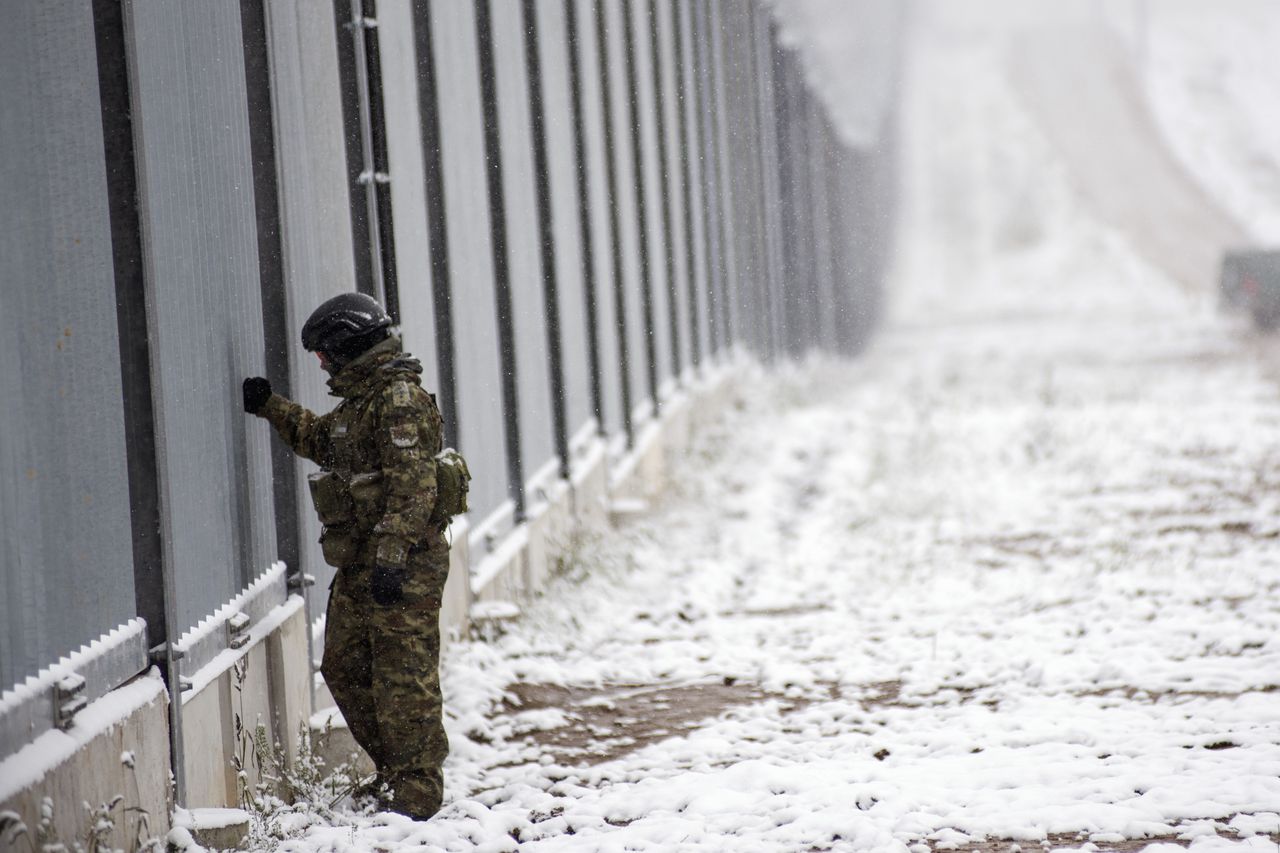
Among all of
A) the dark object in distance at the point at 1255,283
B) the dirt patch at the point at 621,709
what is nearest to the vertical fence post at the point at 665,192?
the dirt patch at the point at 621,709

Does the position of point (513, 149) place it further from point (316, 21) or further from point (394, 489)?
point (394, 489)

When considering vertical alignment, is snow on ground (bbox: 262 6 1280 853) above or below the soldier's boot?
below

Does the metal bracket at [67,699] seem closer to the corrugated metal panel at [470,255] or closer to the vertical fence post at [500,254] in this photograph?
the corrugated metal panel at [470,255]

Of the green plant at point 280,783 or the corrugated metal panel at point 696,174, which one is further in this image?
the corrugated metal panel at point 696,174

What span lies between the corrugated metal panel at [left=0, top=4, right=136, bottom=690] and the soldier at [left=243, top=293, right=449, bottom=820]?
983 millimetres

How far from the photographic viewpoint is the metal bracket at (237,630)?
531 cm

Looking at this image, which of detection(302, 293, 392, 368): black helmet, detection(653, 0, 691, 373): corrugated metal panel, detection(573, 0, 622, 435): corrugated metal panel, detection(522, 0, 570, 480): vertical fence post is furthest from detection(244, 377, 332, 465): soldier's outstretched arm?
detection(653, 0, 691, 373): corrugated metal panel

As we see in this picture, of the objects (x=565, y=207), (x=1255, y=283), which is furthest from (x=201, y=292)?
(x=1255, y=283)

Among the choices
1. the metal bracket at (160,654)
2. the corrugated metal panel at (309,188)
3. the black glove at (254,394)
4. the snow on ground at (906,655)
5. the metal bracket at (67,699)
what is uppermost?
the corrugated metal panel at (309,188)

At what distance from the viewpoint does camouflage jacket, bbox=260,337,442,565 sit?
535cm

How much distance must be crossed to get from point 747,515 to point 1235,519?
150 inches

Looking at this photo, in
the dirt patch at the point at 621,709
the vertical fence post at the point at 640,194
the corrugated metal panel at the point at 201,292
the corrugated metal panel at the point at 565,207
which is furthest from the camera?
the vertical fence post at the point at 640,194

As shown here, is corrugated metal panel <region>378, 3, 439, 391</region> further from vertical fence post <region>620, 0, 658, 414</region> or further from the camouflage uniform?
vertical fence post <region>620, 0, 658, 414</region>

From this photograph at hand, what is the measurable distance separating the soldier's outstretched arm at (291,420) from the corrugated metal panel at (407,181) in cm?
179
